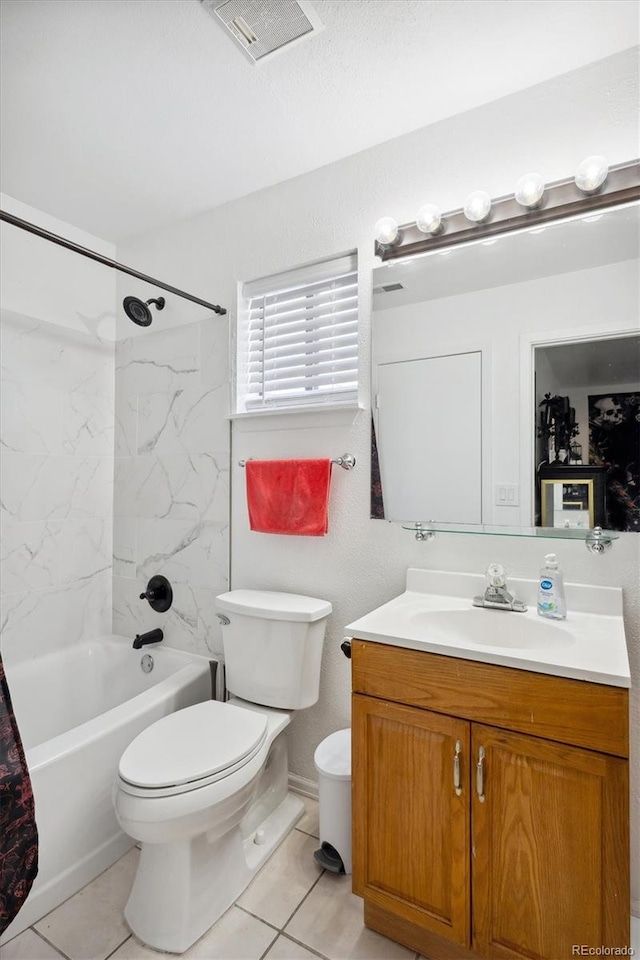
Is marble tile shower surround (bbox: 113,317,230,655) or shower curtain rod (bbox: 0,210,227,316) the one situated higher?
shower curtain rod (bbox: 0,210,227,316)

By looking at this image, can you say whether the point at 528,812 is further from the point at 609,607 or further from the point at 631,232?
the point at 631,232

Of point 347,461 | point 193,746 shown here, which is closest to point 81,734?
point 193,746

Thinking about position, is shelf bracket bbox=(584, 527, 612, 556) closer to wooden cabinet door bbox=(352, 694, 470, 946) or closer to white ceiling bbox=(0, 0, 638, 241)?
wooden cabinet door bbox=(352, 694, 470, 946)

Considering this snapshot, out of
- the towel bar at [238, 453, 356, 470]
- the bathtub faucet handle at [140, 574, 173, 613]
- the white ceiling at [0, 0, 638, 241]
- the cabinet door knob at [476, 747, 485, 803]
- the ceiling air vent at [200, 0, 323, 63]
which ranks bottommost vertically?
the cabinet door knob at [476, 747, 485, 803]

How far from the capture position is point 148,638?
215cm

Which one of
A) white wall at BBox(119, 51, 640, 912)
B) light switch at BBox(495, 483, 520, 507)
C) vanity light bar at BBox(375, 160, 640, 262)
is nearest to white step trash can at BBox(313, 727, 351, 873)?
white wall at BBox(119, 51, 640, 912)

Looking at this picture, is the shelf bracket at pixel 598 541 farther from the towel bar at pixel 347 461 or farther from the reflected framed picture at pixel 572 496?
the towel bar at pixel 347 461

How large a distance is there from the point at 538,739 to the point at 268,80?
194cm

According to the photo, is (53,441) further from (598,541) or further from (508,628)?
(598,541)

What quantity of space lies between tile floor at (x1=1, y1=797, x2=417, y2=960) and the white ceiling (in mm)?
2453

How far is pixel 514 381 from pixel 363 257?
29.1 inches

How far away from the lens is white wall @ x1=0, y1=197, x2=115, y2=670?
203 centimetres

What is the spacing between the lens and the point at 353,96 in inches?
59.1

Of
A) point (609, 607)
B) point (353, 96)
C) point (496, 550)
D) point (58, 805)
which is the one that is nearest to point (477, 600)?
point (496, 550)
